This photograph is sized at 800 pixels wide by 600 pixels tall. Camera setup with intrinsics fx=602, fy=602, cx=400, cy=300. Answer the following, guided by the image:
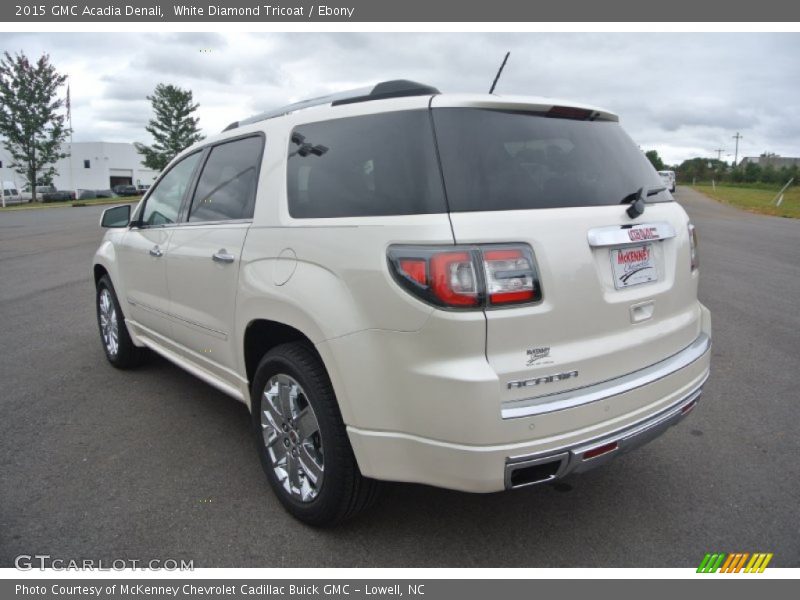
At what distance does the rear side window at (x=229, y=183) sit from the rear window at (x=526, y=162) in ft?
4.12

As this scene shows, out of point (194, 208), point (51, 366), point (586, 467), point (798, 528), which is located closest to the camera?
point (586, 467)

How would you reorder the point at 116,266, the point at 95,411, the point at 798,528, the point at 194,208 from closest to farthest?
the point at 798,528 < the point at 194,208 < the point at 95,411 < the point at 116,266

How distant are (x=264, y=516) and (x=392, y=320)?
1.36 m

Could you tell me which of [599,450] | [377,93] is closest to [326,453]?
[599,450]

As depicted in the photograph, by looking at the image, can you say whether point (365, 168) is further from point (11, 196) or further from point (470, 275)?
point (11, 196)

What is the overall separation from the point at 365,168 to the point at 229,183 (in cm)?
121

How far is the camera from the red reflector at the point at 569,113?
8.72 ft

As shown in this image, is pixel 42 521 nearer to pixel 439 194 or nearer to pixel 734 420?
pixel 439 194

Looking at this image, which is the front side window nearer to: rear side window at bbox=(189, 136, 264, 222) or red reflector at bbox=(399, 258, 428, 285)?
rear side window at bbox=(189, 136, 264, 222)

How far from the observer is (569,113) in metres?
2.72

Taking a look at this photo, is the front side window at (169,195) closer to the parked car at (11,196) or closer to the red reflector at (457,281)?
the red reflector at (457,281)

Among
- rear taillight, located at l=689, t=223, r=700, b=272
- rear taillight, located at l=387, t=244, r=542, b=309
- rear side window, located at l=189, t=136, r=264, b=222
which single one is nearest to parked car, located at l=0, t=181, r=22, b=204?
rear side window, located at l=189, t=136, r=264, b=222
